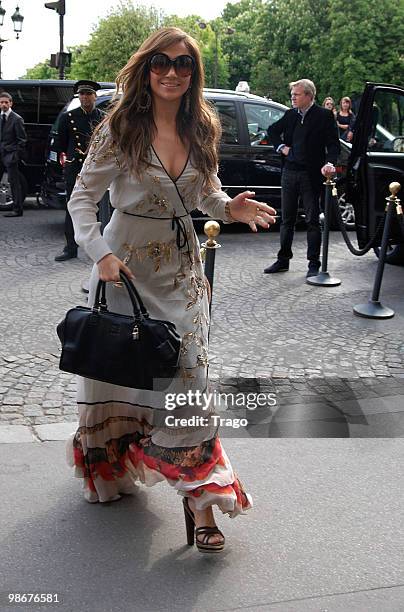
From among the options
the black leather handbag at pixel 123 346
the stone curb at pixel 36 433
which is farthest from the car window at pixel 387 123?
the black leather handbag at pixel 123 346

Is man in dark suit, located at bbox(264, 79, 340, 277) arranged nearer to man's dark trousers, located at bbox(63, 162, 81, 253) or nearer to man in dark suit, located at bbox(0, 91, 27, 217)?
man's dark trousers, located at bbox(63, 162, 81, 253)

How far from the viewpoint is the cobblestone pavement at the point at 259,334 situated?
5.29m

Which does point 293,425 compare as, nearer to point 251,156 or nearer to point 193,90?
point 193,90

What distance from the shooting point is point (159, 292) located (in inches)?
134

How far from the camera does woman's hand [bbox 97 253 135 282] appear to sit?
125 inches

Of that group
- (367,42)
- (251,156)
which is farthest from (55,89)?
(367,42)

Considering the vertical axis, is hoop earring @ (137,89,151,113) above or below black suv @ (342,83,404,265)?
above

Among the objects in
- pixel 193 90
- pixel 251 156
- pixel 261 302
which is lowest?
pixel 261 302

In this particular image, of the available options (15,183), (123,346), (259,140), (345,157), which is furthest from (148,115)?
(15,183)

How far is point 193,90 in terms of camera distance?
11.4 ft

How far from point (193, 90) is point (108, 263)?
0.86 metres

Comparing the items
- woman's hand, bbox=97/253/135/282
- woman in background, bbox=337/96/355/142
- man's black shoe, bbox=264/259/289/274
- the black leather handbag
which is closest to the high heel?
the black leather handbag

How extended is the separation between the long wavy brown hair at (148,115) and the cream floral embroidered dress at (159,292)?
53 millimetres

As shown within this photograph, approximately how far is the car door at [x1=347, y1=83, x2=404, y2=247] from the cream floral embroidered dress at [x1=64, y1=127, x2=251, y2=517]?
5177 mm
